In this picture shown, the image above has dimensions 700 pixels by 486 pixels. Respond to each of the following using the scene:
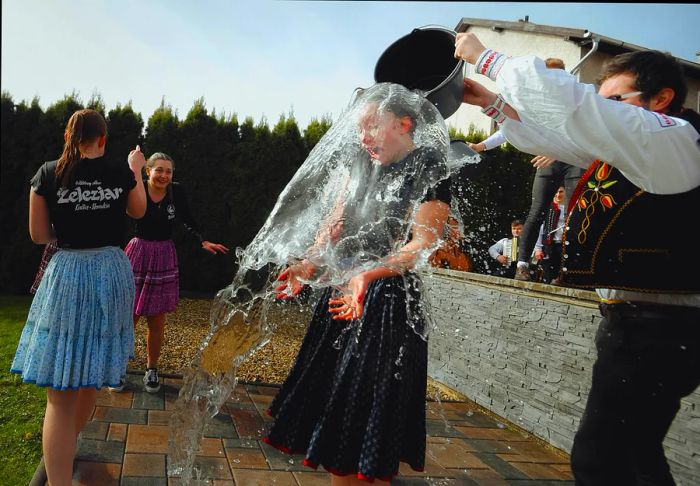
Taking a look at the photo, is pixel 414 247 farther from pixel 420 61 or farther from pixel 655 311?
pixel 420 61

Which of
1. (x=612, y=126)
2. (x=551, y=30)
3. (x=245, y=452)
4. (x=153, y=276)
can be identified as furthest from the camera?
(x=551, y=30)

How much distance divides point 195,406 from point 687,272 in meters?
2.31

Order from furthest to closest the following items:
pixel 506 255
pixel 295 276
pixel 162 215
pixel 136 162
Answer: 1. pixel 506 255
2. pixel 162 215
3. pixel 136 162
4. pixel 295 276

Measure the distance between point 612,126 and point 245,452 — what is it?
2693 millimetres

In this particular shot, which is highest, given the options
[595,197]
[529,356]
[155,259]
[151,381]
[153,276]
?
[595,197]

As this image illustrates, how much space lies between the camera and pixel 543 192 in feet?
16.1

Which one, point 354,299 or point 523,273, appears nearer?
point 354,299

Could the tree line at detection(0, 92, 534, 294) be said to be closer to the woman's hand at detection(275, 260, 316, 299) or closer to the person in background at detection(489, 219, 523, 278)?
the person in background at detection(489, 219, 523, 278)

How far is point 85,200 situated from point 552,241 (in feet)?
14.1

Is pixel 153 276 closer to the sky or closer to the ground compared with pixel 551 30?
closer to the ground

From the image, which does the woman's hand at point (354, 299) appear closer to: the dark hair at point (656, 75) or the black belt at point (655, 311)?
the black belt at point (655, 311)

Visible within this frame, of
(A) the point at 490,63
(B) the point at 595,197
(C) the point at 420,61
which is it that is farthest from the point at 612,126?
(C) the point at 420,61

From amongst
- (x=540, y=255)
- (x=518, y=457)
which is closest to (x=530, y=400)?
(x=518, y=457)

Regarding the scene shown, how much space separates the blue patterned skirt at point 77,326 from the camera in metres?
2.47
